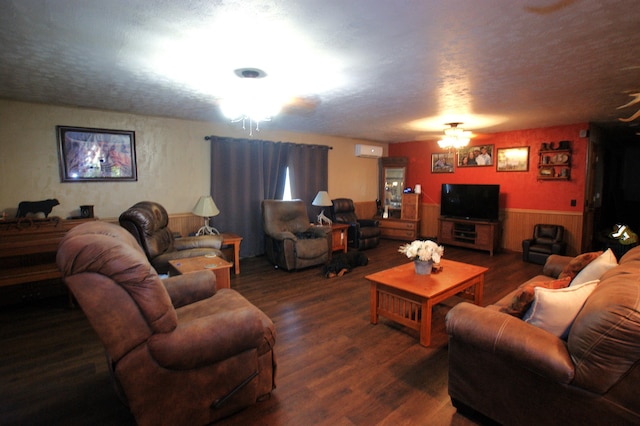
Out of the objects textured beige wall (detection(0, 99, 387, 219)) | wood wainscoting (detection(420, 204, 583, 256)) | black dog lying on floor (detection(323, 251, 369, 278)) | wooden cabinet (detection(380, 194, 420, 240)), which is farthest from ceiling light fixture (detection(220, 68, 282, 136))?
wood wainscoting (detection(420, 204, 583, 256))

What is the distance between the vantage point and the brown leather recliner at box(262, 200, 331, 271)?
466cm

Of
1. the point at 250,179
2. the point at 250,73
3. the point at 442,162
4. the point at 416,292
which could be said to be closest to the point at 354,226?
the point at 250,179

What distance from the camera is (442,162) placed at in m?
7.02

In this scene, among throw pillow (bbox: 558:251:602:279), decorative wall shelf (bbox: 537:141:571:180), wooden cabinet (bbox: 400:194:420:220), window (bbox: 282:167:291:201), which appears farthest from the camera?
wooden cabinet (bbox: 400:194:420:220)

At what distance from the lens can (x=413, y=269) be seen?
3.28m

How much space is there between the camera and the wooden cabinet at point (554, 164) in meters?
5.32

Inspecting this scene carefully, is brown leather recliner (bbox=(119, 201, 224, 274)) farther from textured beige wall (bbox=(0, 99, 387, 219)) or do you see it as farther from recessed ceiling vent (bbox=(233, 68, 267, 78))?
recessed ceiling vent (bbox=(233, 68, 267, 78))

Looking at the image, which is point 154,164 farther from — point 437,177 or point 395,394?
point 437,177

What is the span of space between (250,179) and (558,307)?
15.3 ft

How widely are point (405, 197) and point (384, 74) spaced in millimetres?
4732

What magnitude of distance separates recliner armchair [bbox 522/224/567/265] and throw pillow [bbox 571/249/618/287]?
11.3 ft

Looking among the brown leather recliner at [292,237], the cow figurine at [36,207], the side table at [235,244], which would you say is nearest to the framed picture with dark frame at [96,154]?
the cow figurine at [36,207]

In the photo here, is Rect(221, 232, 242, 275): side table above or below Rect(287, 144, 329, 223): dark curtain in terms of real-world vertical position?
below

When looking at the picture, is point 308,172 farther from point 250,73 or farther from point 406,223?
point 250,73
